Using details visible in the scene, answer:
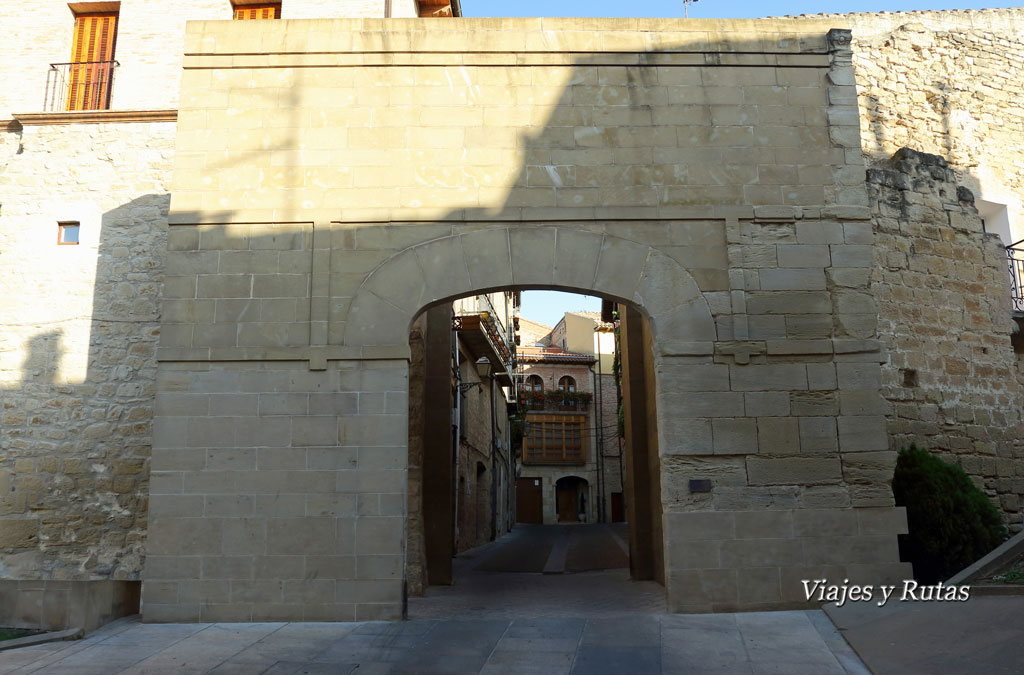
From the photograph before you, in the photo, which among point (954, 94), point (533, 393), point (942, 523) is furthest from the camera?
point (533, 393)

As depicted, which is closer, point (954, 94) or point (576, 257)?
point (576, 257)

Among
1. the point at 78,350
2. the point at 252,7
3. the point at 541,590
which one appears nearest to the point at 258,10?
the point at 252,7

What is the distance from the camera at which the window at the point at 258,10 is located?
1244cm

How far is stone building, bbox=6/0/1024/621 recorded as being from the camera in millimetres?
7008

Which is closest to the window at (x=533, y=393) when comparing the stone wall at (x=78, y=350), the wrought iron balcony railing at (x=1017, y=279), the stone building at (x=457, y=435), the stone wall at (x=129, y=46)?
the stone building at (x=457, y=435)

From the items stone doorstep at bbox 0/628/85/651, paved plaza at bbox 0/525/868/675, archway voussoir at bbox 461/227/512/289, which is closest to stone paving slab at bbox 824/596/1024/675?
paved plaza at bbox 0/525/868/675

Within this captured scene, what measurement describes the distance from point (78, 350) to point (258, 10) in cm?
606

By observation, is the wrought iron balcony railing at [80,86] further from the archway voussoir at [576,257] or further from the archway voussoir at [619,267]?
the archway voussoir at [619,267]

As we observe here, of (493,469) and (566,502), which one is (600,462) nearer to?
(566,502)

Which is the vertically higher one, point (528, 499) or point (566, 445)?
point (566, 445)

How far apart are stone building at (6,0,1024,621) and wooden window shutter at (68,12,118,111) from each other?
346 cm

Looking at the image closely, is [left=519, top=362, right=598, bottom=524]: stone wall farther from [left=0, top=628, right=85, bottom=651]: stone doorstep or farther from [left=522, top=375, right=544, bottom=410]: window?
[left=0, top=628, right=85, bottom=651]: stone doorstep

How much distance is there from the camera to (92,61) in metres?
11.7

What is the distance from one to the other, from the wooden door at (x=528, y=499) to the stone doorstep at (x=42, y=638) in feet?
115
